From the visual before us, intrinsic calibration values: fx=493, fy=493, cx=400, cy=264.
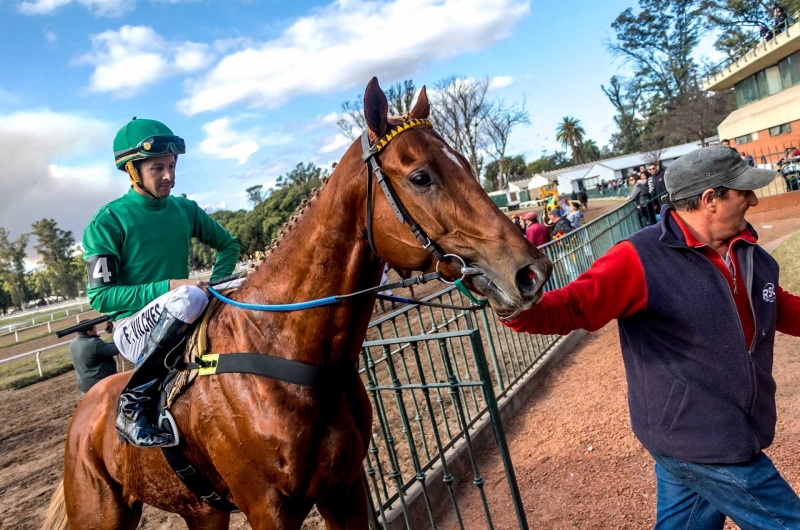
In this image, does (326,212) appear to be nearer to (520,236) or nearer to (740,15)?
(520,236)

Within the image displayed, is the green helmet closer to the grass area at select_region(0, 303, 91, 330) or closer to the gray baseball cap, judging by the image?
the gray baseball cap

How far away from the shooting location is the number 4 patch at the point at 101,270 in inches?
97.3

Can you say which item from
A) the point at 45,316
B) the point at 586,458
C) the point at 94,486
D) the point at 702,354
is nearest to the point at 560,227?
the point at 586,458

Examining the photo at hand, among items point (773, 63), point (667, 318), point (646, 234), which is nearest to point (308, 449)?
point (667, 318)

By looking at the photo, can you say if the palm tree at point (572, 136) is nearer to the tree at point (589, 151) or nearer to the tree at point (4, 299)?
the tree at point (589, 151)

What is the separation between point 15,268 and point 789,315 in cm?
8362

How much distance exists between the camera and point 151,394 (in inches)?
95.9

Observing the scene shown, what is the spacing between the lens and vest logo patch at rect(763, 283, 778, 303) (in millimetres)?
2041

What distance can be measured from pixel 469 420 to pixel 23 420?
8578 millimetres

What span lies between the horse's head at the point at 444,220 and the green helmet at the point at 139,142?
1.42 meters

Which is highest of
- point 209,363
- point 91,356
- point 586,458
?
point 209,363

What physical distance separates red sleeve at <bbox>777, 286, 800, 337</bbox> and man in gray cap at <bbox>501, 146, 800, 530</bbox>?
285mm

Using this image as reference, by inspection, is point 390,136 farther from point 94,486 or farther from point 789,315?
point 94,486

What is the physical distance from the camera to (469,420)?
5203 mm
